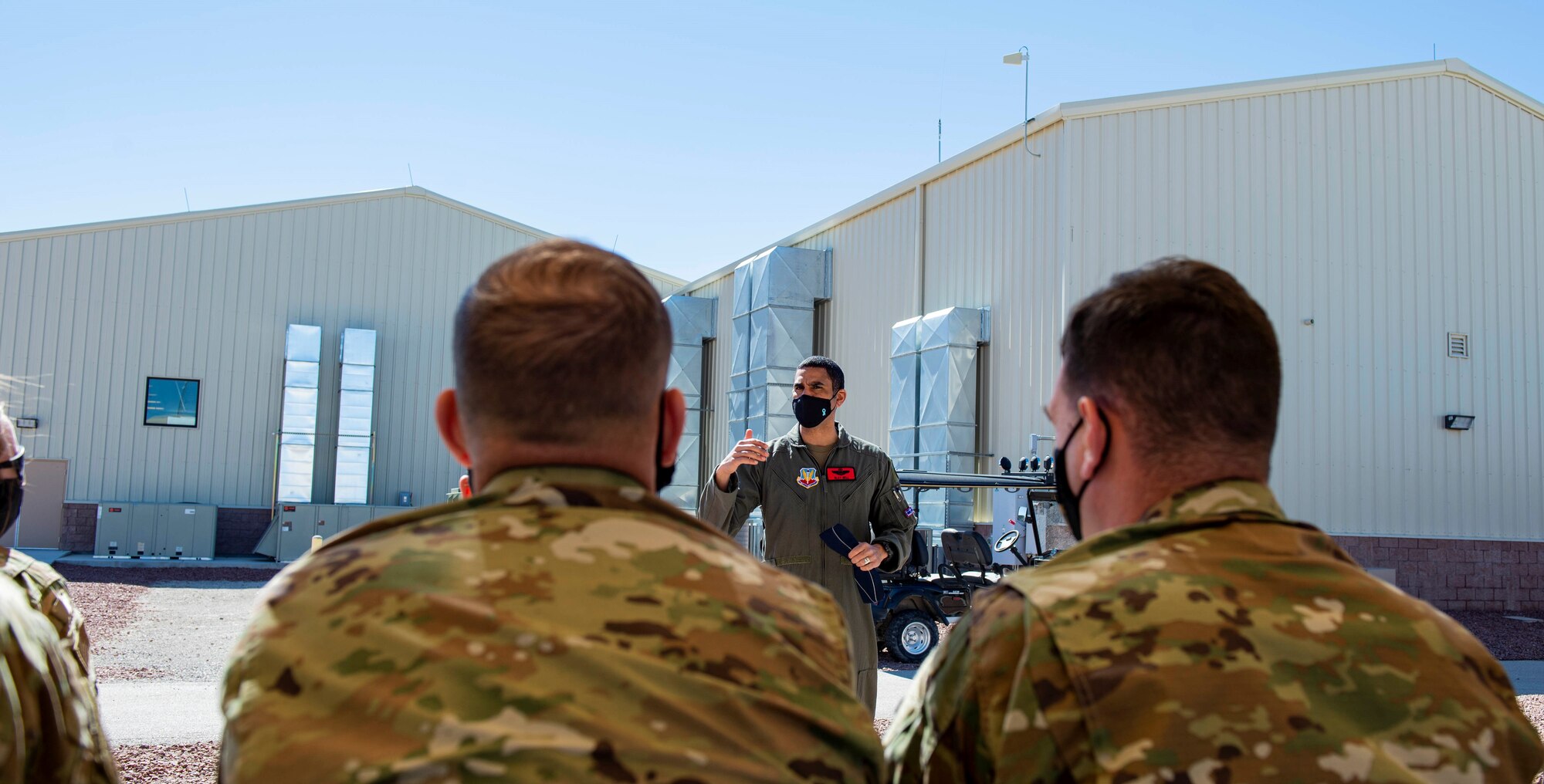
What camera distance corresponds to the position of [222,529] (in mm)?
26109

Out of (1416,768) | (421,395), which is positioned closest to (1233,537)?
(1416,768)

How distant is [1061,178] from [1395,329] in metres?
5.84

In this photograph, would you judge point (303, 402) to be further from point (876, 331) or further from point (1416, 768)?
point (1416, 768)

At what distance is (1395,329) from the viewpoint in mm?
17094

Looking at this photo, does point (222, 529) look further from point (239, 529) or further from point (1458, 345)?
point (1458, 345)

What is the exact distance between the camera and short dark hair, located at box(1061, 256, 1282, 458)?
1.87 metres

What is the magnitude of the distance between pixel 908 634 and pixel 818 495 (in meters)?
5.36

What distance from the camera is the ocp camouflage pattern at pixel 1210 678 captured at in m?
1.58

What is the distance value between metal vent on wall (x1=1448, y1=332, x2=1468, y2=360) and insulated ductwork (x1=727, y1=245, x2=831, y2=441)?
9.85 m

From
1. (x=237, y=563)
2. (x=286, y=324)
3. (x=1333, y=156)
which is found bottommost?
(x=237, y=563)

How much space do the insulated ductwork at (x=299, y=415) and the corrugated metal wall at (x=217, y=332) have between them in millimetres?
973

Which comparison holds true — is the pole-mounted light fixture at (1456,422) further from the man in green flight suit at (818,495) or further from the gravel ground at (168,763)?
the gravel ground at (168,763)

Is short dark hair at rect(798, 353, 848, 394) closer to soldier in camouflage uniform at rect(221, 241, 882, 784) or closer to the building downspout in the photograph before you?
soldier in camouflage uniform at rect(221, 241, 882, 784)

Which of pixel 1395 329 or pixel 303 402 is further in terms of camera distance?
pixel 303 402
